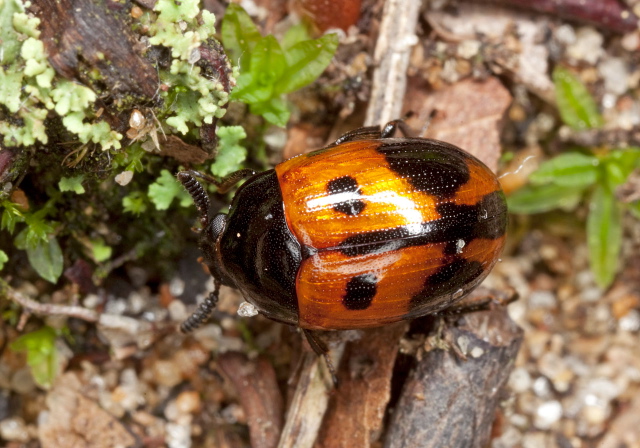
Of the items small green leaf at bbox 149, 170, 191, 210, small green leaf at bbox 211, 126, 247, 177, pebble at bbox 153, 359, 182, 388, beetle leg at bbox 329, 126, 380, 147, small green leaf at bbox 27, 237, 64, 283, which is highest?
beetle leg at bbox 329, 126, 380, 147

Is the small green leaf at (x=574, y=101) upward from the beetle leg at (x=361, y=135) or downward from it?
downward

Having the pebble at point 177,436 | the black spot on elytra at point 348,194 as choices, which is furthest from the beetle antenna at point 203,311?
the black spot on elytra at point 348,194

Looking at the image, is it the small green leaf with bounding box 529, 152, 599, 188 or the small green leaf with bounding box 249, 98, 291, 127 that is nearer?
the small green leaf with bounding box 249, 98, 291, 127

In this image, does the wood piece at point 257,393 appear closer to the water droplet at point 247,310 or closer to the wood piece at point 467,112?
the water droplet at point 247,310

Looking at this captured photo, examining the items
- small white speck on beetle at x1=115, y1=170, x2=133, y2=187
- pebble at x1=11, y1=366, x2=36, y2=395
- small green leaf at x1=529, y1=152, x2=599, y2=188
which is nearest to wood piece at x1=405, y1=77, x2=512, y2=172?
small green leaf at x1=529, y1=152, x2=599, y2=188

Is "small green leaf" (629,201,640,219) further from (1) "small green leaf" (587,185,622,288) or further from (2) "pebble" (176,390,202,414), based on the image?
(2) "pebble" (176,390,202,414)

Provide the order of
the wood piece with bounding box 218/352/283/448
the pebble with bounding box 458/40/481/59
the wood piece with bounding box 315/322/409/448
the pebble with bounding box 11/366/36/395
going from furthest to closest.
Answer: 1. the pebble with bounding box 458/40/481/59
2. the pebble with bounding box 11/366/36/395
3. the wood piece with bounding box 218/352/283/448
4. the wood piece with bounding box 315/322/409/448

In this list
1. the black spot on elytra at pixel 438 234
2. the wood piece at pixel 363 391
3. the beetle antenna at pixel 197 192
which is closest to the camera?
the black spot on elytra at pixel 438 234
